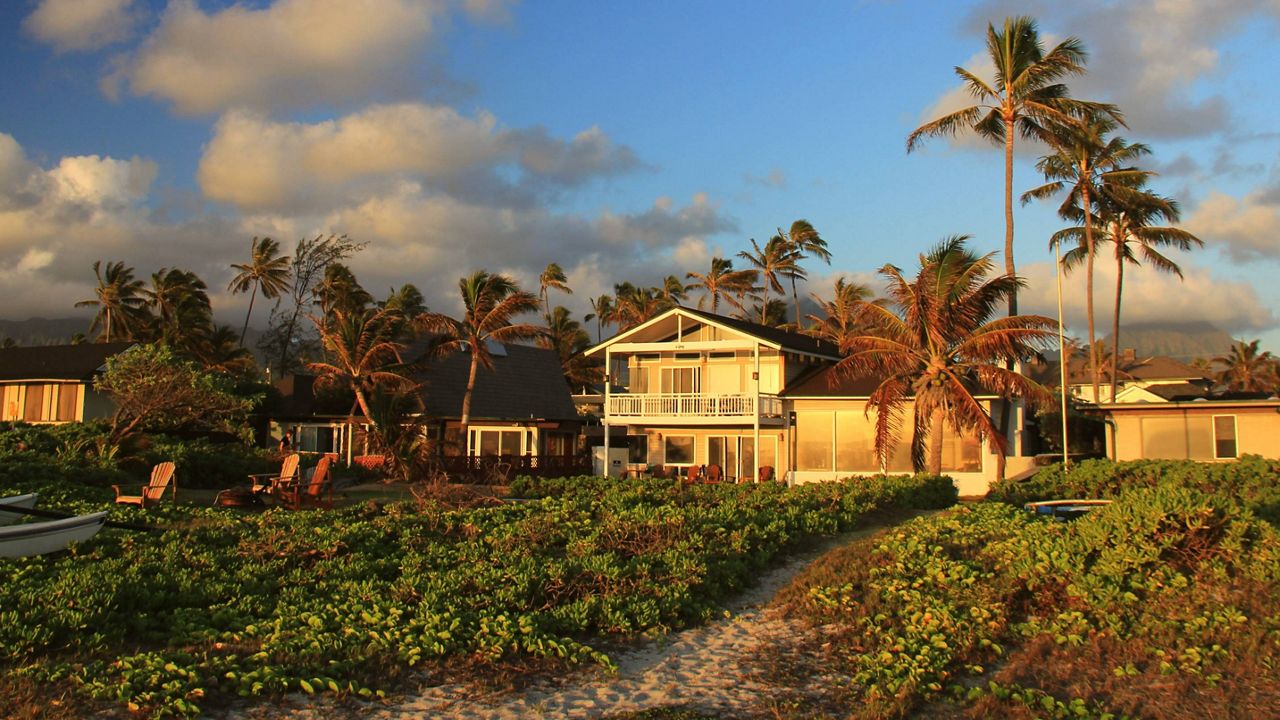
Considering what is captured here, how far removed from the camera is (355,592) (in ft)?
35.2

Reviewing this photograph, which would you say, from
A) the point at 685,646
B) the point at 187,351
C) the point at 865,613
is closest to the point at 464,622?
the point at 685,646

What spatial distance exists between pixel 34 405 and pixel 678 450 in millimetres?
26344

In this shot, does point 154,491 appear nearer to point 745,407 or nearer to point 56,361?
point 745,407

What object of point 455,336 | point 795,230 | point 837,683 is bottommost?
point 837,683

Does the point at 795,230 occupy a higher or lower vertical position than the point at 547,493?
higher

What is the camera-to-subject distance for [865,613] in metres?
10.6

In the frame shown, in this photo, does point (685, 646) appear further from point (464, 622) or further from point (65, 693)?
point (65, 693)

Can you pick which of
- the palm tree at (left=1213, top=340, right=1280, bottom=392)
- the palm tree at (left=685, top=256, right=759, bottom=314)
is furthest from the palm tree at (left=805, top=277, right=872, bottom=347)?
the palm tree at (left=1213, top=340, right=1280, bottom=392)

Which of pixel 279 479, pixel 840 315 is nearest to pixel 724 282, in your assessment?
pixel 840 315

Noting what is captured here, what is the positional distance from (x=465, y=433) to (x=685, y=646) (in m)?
29.4

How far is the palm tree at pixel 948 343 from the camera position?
24.7 metres

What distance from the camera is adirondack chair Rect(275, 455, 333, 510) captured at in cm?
1919

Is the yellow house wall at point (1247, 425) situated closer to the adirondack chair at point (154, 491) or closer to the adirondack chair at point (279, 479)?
the adirondack chair at point (279, 479)

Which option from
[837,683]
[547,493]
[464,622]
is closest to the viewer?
[837,683]
